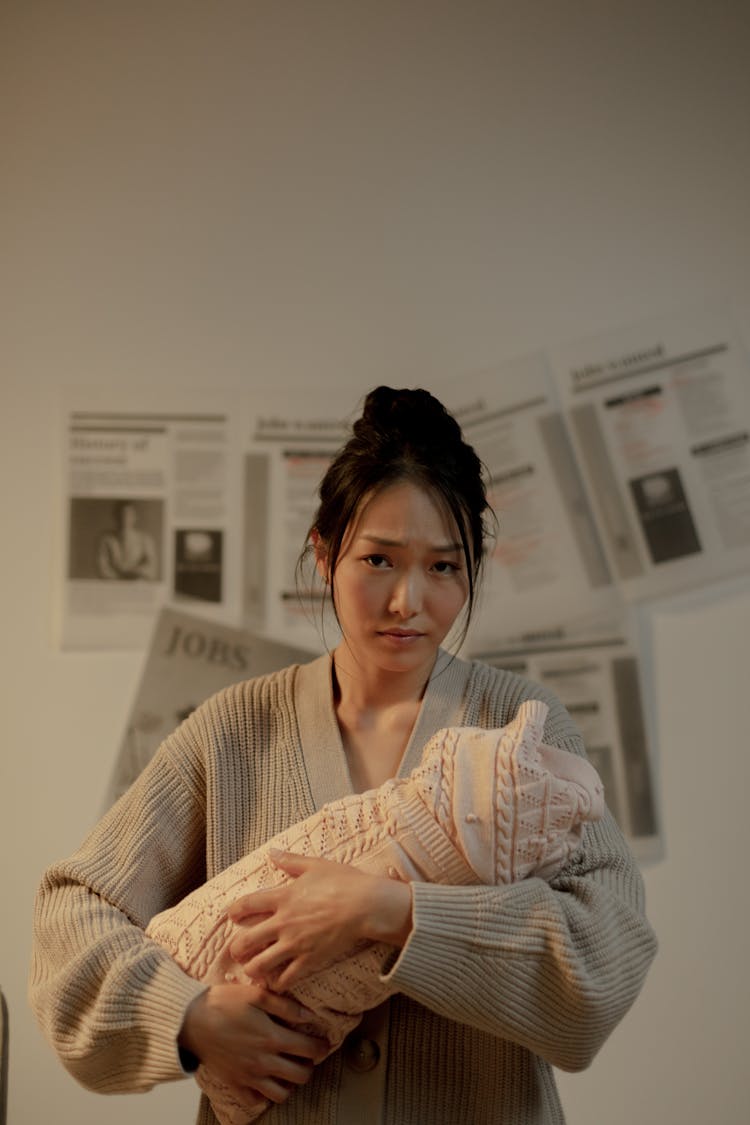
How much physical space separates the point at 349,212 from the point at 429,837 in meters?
1.76

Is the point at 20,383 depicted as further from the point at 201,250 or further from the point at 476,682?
the point at 476,682

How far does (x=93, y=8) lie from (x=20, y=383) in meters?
0.85

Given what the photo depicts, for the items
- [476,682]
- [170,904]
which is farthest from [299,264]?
[170,904]

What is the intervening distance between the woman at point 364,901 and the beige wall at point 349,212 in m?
1.11

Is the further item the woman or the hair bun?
the hair bun

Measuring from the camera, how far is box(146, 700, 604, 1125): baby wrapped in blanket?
1.17m

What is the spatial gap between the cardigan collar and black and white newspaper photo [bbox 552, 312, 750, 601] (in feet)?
3.84

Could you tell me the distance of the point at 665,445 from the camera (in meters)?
2.58

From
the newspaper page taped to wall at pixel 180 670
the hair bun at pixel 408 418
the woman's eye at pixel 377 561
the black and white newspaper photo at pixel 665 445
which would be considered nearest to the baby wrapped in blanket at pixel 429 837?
the woman's eye at pixel 377 561

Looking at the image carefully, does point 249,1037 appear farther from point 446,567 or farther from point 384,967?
point 446,567

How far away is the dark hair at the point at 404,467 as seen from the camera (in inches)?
52.4

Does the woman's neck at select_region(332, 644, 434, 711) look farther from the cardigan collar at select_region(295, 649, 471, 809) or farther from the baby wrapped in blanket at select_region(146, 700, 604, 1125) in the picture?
the baby wrapped in blanket at select_region(146, 700, 604, 1125)

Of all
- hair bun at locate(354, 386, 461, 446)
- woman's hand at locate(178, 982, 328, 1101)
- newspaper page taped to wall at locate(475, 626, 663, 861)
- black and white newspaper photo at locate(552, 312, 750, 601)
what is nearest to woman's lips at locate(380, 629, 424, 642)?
hair bun at locate(354, 386, 461, 446)

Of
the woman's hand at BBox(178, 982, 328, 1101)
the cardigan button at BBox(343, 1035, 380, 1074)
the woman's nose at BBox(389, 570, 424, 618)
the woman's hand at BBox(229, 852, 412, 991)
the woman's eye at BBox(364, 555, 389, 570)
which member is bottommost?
the cardigan button at BBox(343, 1035, 380, 1074)
